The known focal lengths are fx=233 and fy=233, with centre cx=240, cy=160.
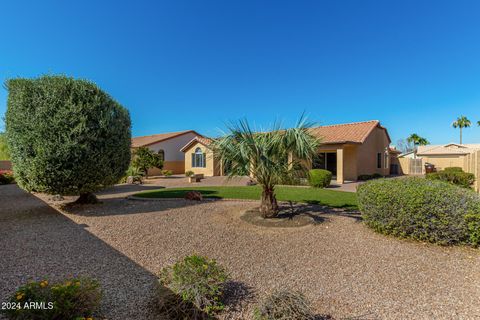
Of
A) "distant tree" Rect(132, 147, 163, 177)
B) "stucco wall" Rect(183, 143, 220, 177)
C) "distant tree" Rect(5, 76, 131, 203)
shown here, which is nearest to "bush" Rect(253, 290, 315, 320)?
"distant tree" Rect(5, 76, 131, 203)

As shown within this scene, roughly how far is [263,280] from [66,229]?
5.81 m

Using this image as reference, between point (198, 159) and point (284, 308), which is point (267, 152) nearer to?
point (284, 308)

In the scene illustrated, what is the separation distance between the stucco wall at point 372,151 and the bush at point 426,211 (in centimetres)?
1583

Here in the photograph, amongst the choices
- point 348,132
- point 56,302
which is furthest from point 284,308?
point 348,132

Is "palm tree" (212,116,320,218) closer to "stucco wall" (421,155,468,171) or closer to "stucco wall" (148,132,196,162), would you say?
"stucco wall" (148,132,196,162)

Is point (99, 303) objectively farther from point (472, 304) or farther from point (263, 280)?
point (472, 304)

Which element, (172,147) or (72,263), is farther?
(172,147)

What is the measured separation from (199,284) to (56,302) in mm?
1577

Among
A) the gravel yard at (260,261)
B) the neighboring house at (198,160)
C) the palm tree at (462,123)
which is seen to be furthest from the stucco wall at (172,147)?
the palm tree at (462,123)

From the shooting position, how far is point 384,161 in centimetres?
2448

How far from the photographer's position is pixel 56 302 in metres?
2.58

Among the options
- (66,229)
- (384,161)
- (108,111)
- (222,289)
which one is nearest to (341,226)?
(222,289)

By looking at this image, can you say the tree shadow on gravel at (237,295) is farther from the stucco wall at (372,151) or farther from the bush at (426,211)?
the stucco wall at (372,151)

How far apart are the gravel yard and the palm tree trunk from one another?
787 mm
